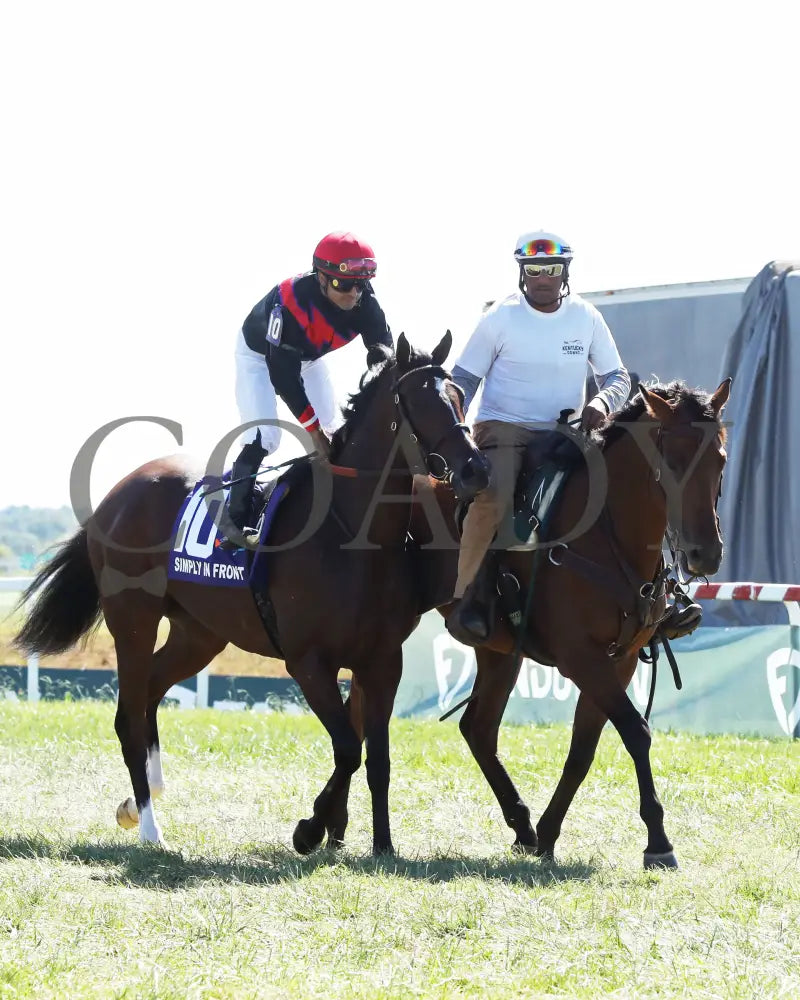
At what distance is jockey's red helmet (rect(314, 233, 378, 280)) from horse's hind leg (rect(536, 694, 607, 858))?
7.89ft

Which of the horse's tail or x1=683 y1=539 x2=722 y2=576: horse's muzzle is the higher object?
x1=683 y1=539 x2=722 y2=576: horse's muzzle

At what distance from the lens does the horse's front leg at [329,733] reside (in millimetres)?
6539

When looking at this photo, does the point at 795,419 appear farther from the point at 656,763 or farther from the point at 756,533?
the point at 656,763

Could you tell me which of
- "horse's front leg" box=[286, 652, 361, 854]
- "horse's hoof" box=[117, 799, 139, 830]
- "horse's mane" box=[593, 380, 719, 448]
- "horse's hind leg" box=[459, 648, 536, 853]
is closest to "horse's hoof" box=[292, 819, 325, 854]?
"horse's front leg" box=[286, 652, 361, 854]

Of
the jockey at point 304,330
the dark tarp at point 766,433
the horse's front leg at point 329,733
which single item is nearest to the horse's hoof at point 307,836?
the horse's front leg at point 329,733

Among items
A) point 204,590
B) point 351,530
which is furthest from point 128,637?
point 351,530

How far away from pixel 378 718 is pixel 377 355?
180 centimetres

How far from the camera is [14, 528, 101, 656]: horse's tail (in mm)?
8727

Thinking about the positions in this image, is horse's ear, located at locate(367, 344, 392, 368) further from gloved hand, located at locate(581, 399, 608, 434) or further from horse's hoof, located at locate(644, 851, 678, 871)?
horse's hoof, located at locate(644, 851, 678, 871)

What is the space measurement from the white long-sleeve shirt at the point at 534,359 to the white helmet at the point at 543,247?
29 centimetres

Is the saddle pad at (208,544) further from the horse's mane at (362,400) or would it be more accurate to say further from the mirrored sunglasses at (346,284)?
the mirrored sunglasses at (346,284)

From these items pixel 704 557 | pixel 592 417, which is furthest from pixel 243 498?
pixel 704 557

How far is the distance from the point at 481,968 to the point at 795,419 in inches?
334

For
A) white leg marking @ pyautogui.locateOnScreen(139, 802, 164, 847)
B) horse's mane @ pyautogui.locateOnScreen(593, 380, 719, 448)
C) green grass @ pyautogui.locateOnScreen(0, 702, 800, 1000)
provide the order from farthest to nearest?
white leg marking @ pyautogui.locateOnScreen(139, 802, 164, 847) → horse's mane @ pyautogui.locateOnScreen(593, 380, 719, 448) → green grass @ pyautogui.locateOnScreen(0, 702, 800, 1000)
